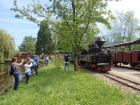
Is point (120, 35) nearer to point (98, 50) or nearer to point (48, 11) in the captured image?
point (98, 50)

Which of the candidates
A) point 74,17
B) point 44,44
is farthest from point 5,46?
point 74,17

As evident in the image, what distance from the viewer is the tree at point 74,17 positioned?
976cm

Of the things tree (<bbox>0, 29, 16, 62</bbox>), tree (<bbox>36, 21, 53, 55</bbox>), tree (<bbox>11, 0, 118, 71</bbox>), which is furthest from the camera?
tree (<bbox>36, 21, 53, 55</bbox>)

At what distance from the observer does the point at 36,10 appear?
34.0 ft

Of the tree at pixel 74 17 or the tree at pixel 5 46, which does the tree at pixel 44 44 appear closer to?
the tree at pixel 5 46

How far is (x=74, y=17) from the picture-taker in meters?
9.77

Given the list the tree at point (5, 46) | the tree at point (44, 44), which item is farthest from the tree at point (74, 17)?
the tree at point (44, 44)

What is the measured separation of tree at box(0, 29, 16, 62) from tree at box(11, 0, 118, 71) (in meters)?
20.6

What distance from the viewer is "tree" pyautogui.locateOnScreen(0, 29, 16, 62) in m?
27.9

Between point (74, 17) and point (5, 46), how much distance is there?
938 inches

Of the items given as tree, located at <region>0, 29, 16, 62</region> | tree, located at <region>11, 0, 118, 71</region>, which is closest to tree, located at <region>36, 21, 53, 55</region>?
tree, located at <region>0, 29, 16, 62</region>

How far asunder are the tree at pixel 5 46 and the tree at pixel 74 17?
2055 cm

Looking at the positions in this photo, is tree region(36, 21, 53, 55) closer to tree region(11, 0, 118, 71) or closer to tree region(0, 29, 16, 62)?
tree region(0, 29, 16, 62)

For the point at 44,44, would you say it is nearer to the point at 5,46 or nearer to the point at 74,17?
the point at 5,46
